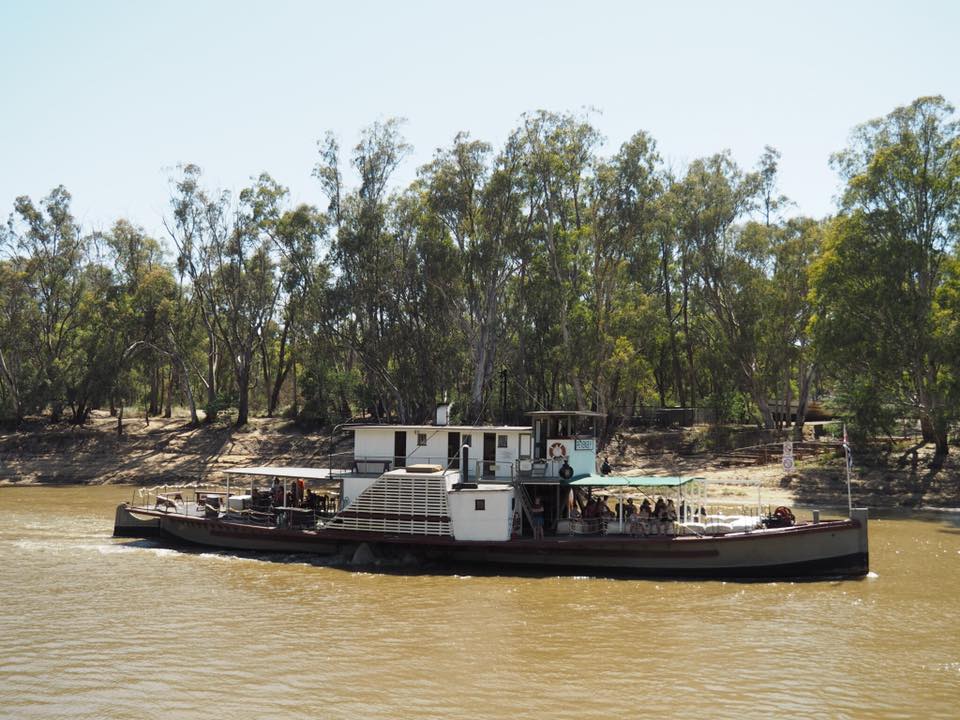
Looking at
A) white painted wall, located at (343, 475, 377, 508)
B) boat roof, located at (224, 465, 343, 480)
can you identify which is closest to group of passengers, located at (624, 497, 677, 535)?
white painted wall, located at (343, 475, 377, 508)

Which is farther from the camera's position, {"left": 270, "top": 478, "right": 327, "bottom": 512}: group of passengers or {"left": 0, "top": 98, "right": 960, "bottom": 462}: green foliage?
{"left": 0, "top": 98, "right": 960, "bottom": 462}: green foliage

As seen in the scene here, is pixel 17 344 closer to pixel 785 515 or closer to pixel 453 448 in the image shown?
pixel 453 448

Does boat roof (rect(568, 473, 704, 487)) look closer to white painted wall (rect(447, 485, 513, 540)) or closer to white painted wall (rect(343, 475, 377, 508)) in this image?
white painted wall (rect(447, 485, 513, 540))

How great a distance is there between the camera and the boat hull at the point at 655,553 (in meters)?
22.9

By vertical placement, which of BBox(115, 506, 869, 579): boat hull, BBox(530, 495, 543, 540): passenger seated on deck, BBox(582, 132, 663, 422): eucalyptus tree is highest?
BBox(582, 132, 663, 422): eucalyptus tree

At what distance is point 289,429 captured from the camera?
195 ft

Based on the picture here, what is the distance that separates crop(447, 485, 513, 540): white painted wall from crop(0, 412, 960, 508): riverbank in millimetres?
19520

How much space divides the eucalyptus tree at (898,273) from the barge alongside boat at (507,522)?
68.6 feet

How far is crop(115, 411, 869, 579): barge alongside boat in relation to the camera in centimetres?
2306

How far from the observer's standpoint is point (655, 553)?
76.7 ft

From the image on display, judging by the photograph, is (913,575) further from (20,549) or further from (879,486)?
(20,549)

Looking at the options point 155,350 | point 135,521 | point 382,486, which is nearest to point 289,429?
point 155,350

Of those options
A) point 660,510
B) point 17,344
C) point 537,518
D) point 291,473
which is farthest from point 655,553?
point 17,344

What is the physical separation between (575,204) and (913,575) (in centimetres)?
3629
